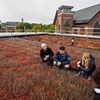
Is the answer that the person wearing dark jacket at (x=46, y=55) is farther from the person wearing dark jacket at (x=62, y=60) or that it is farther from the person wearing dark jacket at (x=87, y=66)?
the person wearing dark jacket at (x=87, y=66)

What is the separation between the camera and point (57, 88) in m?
3.58

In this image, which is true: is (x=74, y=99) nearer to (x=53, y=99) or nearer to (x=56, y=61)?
(x=53, y=99)

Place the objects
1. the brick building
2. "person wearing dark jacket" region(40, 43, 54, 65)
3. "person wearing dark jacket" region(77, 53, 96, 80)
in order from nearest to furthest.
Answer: "person wearing dark jacket" region(77, 53, 96, 80)
"person wearing dark jacket" region(40, 43, 54, 65)
the brick building

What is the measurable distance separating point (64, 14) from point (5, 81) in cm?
3464

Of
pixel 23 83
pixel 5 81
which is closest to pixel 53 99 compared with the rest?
pixel 23 83

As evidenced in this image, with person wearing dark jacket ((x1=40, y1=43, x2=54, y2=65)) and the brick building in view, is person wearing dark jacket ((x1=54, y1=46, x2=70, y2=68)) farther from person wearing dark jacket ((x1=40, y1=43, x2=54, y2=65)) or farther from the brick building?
the brick building

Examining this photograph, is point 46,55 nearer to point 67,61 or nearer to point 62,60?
point 62,60

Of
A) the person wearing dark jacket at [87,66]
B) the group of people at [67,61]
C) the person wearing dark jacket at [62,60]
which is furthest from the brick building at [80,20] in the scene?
the person wearing dark jacket at [87,66]

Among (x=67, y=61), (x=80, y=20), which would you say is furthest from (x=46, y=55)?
(x=80, y=20)

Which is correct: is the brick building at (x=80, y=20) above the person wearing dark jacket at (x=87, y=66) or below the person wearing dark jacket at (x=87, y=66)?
above

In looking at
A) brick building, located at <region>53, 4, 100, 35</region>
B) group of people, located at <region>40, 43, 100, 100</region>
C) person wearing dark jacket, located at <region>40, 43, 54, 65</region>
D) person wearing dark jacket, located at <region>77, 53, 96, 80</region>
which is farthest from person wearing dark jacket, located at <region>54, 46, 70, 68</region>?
brick building, located at <region>53, 4, 100, 35</region>

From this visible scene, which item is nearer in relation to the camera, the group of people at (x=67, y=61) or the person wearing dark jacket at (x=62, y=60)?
the group of people at (x=67, y=61)

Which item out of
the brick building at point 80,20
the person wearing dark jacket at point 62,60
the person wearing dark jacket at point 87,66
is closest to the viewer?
the person wearing dark jacket at point 87,66

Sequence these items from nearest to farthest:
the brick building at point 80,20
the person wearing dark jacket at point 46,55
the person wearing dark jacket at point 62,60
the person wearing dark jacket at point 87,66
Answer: the person wearing dark jacket at point 87,66
the person wearing dark jacket at point 62,60
the person wearing dark jacket at point 46,55
the brick building at point 80,20
